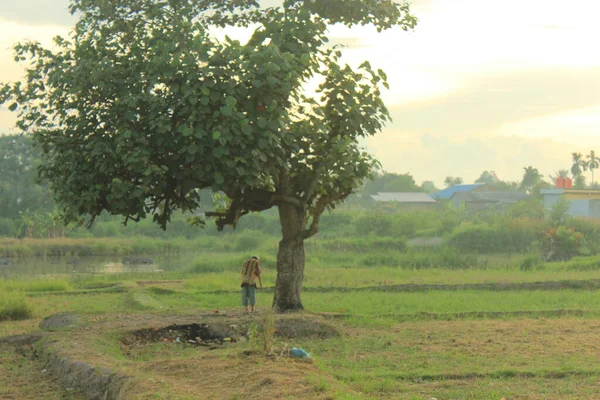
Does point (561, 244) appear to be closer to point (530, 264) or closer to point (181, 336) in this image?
point (530, 264)

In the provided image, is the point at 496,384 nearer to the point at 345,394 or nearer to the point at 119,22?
the point at 345,394

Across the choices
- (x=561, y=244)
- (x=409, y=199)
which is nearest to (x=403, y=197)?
(x=409, y=199)

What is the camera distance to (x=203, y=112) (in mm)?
11859

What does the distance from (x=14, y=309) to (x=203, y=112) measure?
6763 mm

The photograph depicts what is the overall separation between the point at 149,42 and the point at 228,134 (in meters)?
2.76

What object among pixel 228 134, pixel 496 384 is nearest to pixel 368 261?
pixel 228 134

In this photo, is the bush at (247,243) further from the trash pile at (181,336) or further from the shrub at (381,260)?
the trash pile at (181,336)

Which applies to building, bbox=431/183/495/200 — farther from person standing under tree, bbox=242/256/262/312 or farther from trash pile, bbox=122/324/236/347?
trash pile, bbox=122/324/236/347

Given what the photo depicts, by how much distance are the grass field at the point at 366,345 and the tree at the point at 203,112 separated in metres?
2.10

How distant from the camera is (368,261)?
33.2m

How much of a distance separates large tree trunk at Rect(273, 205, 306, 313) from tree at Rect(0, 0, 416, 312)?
0.02 m

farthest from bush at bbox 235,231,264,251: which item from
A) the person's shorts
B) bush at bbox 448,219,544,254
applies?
the person's shorts

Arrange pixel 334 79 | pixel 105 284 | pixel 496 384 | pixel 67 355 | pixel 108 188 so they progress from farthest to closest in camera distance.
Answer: pixel 105 284, pixel 334 79, pixel 108 188, pixel 67 355, pixel 496 384

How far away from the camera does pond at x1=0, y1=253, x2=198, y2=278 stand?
3322 cm
